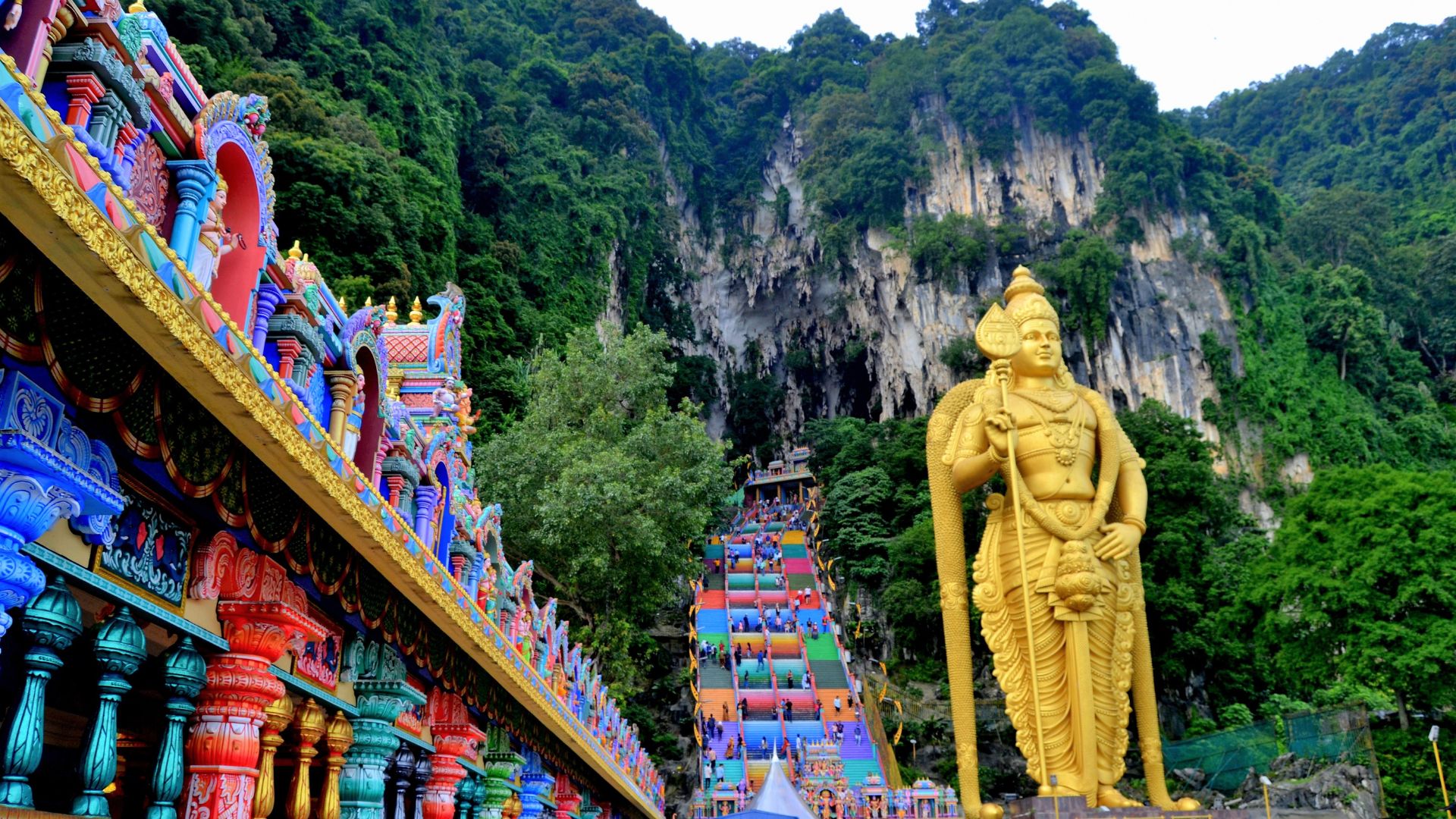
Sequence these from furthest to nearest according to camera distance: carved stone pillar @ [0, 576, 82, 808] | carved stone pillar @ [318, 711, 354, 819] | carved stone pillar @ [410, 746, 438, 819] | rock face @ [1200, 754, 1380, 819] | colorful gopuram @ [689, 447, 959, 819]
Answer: colorful gopuram @ [689, 447, 959, 819] → rock face @ [1200, 754, 1380, 819] → carved stone pillar @ [410, 746, 438, 819] → carved stone pillar @ [318, 711, 354, 819] → carved stone pillar @ [0, 576, 82, 808]

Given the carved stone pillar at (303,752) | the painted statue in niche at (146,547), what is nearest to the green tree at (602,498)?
the carved stone pillar at (303,752)

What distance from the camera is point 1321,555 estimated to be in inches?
677

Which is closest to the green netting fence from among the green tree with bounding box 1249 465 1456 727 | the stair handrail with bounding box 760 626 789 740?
the green tree with bounding box 1249 465 1456 727

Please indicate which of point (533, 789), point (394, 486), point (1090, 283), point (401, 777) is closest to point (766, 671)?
point (533, 789)

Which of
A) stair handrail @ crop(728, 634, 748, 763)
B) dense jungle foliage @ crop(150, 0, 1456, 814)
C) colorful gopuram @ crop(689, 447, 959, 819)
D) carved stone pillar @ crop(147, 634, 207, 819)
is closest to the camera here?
carved stone pillar @ crop(147, 634, 207, 819)

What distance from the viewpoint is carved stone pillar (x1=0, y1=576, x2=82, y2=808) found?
2316 millimetres

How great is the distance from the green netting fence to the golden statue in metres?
8.14

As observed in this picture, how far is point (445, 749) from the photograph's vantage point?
6.12 meters

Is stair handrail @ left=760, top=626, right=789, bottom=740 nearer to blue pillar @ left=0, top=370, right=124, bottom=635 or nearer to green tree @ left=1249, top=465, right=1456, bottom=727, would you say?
green tree @ left=1249, top=465, right=1456, bottom=727

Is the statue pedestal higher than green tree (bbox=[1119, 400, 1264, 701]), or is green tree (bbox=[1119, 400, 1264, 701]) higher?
green tree (bbox=[1119, 400, 1264, 701])

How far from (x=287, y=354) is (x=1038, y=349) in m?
6.52

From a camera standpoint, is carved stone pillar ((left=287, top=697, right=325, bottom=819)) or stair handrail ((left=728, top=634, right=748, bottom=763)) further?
stair handrail ((left=728, top=634, right=748, bottom=763))

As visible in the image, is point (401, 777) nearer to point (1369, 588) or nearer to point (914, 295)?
point (1369, 588)

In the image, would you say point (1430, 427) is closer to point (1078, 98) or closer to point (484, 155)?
point (1078, 98)
